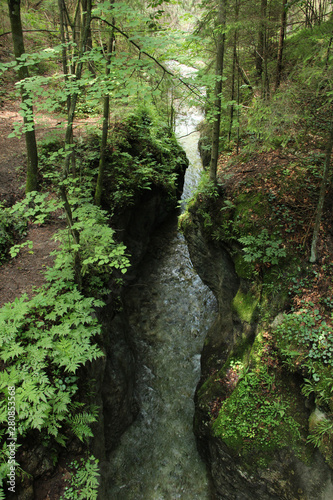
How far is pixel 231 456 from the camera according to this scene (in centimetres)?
542

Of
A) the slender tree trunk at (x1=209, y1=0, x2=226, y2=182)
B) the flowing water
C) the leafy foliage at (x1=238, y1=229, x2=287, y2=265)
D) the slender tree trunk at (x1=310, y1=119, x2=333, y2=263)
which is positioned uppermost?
the slender tree trunk at (x1=209, y1=0, x2=226, y2=182)

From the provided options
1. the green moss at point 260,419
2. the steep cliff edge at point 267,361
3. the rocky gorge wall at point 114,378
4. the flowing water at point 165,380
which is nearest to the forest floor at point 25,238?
the rocky gorge wall at point 114,378

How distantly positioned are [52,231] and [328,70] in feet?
22.2

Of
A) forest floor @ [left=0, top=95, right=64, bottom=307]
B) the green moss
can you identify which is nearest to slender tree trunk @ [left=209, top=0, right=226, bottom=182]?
forest floor @ [left=0, top=95, right=64, bottom=307]

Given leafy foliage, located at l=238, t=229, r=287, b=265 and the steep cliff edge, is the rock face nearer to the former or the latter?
the steep cliff edge

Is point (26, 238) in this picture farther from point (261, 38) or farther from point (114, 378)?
point (261, 38)

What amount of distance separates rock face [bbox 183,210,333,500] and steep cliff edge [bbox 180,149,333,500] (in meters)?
0.02

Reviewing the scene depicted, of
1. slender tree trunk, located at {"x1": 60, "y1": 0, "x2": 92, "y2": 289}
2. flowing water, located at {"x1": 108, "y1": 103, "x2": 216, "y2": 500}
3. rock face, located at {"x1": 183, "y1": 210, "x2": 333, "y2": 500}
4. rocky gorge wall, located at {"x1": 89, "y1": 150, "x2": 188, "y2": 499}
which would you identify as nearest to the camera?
slender tree trunk, located at {"x1": 60, "y1": 0, "x2": 92, "y2": 289}

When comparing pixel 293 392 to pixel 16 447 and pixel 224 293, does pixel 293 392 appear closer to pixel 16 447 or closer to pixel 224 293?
pixel 224 293

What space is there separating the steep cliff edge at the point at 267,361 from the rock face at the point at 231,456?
20 mm

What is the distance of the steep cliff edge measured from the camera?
4867 millimetres

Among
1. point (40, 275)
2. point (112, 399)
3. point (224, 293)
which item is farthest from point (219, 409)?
point (40, 275)

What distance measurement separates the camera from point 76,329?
463cm

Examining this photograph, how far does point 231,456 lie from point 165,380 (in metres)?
2.79
